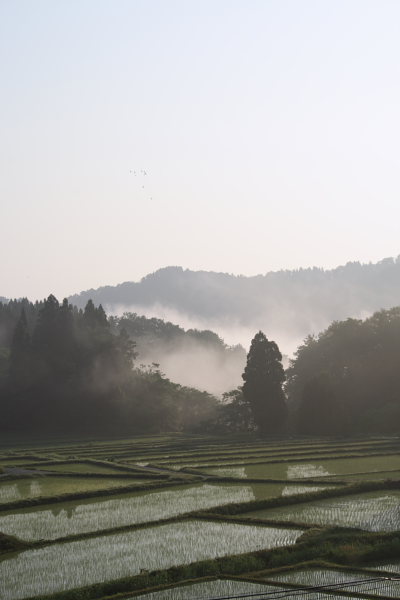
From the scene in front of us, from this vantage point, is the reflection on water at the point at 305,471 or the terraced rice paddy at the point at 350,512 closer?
the terraced rice paddy at the point at 350,512

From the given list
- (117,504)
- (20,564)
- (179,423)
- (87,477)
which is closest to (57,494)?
(117,504)

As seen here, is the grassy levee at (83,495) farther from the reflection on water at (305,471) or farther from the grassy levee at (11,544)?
the grassy levee at (11,544)

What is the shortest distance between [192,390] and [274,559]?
74.1 metres

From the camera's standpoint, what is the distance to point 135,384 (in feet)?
→ 284

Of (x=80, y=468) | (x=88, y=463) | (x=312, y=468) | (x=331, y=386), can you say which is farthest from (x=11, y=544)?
(x=331, y=386)

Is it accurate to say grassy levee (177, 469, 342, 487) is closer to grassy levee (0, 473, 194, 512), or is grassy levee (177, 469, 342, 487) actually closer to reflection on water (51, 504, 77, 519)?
grassy levee (0, 473, 194, 512)

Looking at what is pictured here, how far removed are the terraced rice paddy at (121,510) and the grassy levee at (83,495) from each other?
0.56m

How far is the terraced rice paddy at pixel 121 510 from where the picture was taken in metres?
26.6

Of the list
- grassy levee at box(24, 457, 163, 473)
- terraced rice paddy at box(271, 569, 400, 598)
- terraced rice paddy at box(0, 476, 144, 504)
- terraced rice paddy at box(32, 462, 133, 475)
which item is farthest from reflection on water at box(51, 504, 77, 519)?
grassy levee at box(24, 457, 163, 473)

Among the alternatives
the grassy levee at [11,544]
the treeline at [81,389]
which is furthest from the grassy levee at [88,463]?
the treeline at [81,389]

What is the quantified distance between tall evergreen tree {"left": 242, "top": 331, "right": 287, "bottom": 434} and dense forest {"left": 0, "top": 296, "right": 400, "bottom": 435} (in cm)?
9

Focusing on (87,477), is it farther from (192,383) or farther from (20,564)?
(192,383)

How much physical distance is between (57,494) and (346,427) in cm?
3608

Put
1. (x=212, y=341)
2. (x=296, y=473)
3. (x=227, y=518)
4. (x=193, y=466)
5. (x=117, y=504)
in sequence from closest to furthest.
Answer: (x=227, y=518)
(x=117, y=504)
(x=296, y=473)
(x=193, y=466)
(x=212, y=341)
